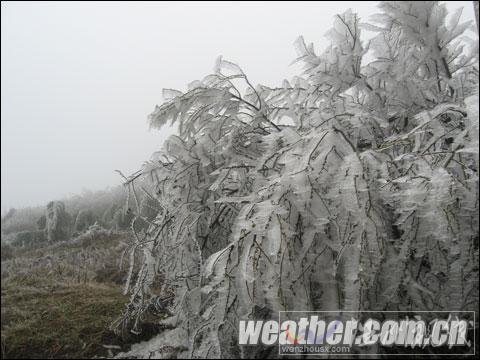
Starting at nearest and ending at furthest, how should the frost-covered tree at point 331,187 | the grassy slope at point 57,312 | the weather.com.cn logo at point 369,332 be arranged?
the frost-covered tree at point 331,187 < the weather.com.cn logo at point 369,332 < the grassy slope at point 57,312

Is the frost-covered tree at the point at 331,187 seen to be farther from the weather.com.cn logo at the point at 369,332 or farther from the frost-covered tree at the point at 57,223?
the frost-covered tree at the point at 57,223

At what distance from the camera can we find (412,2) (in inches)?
69.7

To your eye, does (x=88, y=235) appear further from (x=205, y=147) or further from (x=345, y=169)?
(x=345, y=169)

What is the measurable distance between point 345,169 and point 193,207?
0.93 m

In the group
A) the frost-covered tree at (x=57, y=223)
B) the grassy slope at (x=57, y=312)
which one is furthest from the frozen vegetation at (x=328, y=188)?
the frost-covered tree at (x=57, y=223)

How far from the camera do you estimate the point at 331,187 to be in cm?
139

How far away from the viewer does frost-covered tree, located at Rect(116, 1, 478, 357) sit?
51.6 inches

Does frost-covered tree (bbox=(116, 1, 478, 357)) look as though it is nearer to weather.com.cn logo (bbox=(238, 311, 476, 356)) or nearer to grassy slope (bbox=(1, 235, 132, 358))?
weather.com.cn logo (bbox=(238, 311, 476, 356))

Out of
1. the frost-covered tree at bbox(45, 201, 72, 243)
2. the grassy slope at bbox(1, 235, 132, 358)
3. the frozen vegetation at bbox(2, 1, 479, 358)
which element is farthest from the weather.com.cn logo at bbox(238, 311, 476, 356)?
the frost-covered tree at bbox(45, 201, 72, 243)

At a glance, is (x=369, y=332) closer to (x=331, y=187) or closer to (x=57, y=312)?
(x=331, y=187)

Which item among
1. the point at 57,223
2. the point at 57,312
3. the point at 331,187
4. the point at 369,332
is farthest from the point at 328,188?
the point at 57,223

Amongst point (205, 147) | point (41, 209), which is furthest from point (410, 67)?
point (41, 209)

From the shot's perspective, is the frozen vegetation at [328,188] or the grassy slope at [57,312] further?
the grassy slope at [57,312]

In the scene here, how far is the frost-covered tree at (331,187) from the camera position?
1.31 m
